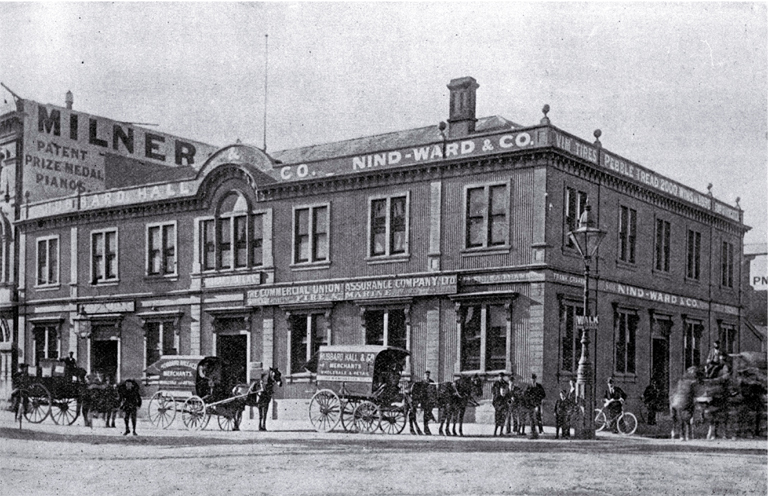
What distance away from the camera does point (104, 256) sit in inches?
1113

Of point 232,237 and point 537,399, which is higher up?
point 232,237

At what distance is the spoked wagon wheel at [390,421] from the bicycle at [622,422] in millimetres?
4970

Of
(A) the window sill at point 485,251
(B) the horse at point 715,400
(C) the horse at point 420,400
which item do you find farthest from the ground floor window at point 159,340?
(B) the horse at point 715,400

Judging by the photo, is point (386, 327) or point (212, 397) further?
point (386, 327)

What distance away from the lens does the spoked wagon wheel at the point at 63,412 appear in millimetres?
25047

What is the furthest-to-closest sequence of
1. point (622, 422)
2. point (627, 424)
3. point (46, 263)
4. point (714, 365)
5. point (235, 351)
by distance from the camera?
1. point (235, 351)
2. point (46, 263)
3. point (622, 422)
4. point (627, 424)
5. point (714, 365)

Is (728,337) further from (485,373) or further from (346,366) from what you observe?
(346,366)

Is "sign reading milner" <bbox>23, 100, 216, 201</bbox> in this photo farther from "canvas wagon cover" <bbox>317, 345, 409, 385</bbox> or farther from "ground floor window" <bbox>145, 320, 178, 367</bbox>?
"canvas wagon cover" <bbox>317, 345, 409, 385</bbox>

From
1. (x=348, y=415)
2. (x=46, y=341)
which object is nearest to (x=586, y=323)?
(x=348, y=415)

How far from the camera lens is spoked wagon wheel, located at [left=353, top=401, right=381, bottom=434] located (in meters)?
21.1

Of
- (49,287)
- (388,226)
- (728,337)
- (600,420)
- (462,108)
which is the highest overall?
(462,108)

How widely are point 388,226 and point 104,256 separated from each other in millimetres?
8985

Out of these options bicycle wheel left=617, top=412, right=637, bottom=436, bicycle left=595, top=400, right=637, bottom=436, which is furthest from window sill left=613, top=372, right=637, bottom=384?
bicycle wheel left=617, top=412, right=637, bottom=436

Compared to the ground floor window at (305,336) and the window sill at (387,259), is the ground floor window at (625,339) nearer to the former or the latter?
the window sill at (387,259)
